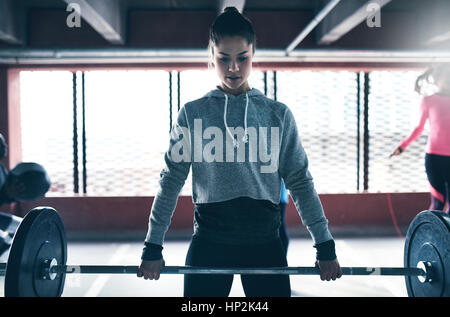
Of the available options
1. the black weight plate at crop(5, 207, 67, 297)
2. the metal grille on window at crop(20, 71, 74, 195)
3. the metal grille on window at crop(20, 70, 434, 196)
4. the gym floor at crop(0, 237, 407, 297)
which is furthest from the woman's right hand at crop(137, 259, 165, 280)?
the metal grille on window at crop(20, 71, 74, 195)

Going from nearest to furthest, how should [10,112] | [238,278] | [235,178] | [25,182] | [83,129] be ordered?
[235,178] → [25,182] → [238,278] → [10,112] → [83,129]

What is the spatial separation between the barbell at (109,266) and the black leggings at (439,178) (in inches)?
56.7

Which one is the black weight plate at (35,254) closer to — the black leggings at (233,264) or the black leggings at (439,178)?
the black leggings at (233,264)

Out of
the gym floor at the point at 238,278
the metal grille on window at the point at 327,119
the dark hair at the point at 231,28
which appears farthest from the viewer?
the metal grille on window at the point at 327,119

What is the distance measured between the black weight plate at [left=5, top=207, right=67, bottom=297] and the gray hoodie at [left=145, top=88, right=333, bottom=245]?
491 mm

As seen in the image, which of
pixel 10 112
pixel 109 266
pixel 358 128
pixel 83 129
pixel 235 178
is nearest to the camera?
pixel 235 178

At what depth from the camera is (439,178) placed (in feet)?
8.38

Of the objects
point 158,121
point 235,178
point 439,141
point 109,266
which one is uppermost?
point 158,121

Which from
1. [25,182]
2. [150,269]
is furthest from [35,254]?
[25,182]

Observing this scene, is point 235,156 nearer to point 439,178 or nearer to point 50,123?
point 439,178

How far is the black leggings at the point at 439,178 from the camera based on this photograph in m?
2.53

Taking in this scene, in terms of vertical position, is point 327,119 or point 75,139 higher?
point 327,119

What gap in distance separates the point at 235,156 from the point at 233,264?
32 cm

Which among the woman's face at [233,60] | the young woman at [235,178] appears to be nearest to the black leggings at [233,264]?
the young woman at [235,178]
